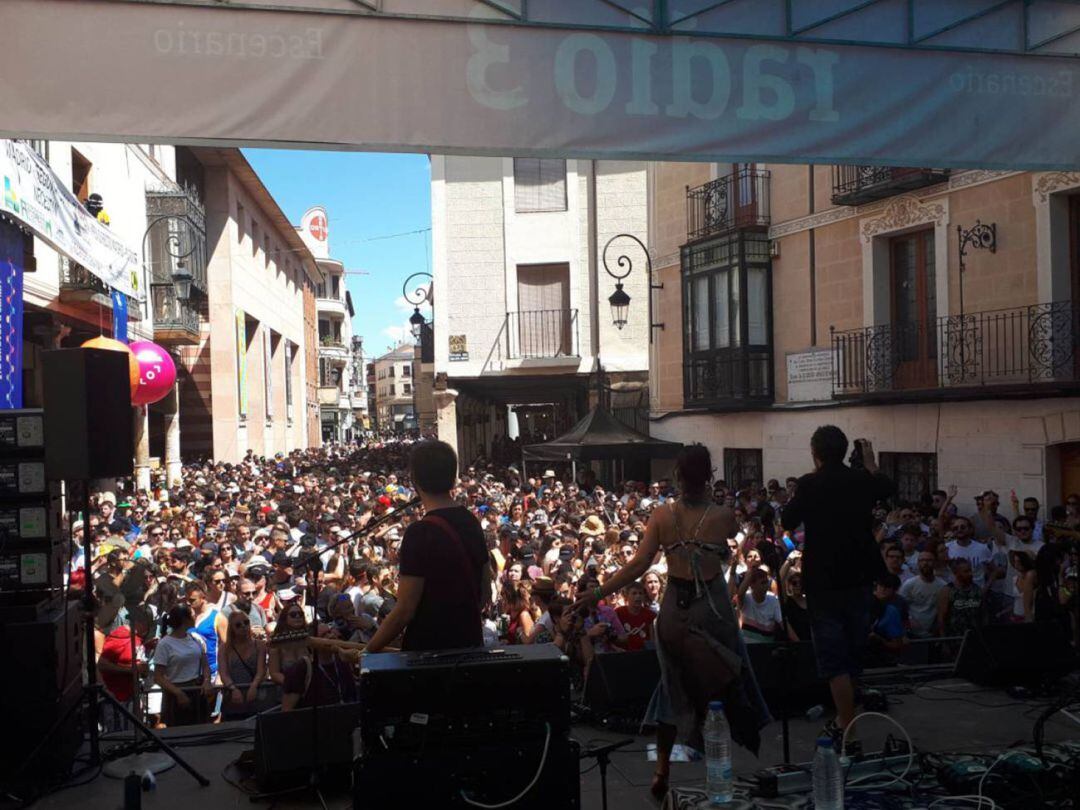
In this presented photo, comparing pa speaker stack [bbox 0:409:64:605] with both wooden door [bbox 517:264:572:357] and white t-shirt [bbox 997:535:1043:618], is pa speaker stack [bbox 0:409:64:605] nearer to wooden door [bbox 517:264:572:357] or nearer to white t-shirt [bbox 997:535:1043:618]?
white t-shirt [bbox 997:535:1043:618]

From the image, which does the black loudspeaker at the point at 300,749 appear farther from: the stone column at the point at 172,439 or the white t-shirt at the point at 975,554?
the stone column at the point at 172,439

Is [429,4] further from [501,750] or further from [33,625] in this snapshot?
[501,750]

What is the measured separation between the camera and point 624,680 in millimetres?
6160

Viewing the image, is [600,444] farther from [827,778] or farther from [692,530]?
[827,778]

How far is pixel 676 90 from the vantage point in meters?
6.99

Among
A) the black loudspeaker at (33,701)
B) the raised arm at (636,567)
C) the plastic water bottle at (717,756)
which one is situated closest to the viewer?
the plastic water bottle at (717,756)

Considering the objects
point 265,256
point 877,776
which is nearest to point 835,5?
point 877,776

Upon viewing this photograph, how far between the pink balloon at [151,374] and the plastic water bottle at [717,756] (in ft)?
38.6

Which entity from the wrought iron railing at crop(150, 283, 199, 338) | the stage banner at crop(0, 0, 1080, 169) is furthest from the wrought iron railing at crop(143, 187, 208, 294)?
the stage banner at crop(0, 0, 1080, 169)

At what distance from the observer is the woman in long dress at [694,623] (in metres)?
4.59

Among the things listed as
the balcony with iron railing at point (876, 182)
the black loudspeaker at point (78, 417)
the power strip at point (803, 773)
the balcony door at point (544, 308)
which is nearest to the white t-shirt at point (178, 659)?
the black loudspeaker at point (78, 417)

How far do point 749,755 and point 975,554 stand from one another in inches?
218

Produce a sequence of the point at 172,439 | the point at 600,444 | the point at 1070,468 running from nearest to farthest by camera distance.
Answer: the point at 1070,468
the point at 600,444
the point at 172,439

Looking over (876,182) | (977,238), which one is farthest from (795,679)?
(876,182)
